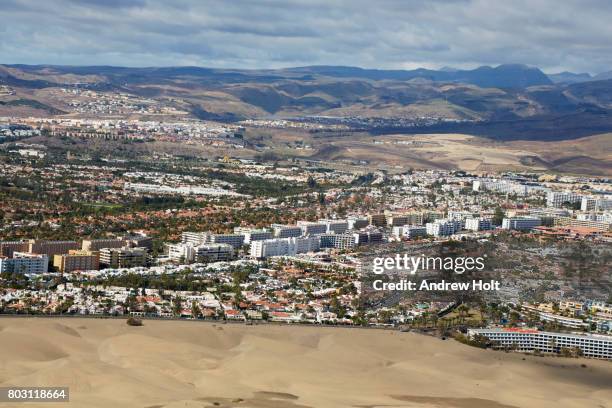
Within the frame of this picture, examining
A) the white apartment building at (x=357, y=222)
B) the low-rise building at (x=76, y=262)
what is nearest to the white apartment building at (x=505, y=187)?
the white apartment building at (x=357, y=222)

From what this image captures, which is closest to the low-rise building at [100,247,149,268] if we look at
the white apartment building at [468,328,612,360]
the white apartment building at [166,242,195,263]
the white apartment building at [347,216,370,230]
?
the white apartment building at [166,242,195,263]

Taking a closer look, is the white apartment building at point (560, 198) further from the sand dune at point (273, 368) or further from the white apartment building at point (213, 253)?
the sand dune at point (273, 368)

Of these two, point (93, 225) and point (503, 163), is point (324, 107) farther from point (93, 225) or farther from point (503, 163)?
point (93, 225)

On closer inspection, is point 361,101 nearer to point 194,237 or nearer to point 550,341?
point 194,237

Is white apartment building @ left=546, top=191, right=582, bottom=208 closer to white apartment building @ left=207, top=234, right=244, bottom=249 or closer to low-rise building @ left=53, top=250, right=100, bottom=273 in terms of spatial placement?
white apartment building @ left=207, top=234, right=244, bottom=249

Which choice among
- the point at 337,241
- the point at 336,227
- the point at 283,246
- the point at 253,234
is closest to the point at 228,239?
the point at 253,234

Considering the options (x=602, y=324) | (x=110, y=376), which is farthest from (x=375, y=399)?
(x=602, y=324)
